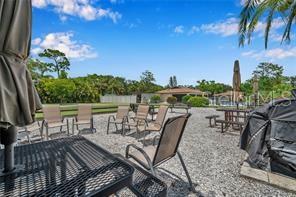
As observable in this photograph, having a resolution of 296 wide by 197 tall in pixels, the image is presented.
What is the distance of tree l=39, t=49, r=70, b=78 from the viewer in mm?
41375

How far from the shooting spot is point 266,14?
246 inches

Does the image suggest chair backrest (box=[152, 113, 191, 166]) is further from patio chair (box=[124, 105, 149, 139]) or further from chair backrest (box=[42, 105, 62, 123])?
chair backrest (box=[42, 105, 62, 123])

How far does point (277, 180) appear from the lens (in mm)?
2732

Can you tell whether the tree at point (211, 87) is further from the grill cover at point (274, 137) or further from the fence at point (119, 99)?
the grill cover at point (274, 137)

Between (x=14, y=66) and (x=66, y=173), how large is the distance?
788 millimetres

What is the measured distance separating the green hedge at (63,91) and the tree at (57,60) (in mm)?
13722

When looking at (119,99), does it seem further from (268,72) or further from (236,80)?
(268,72)

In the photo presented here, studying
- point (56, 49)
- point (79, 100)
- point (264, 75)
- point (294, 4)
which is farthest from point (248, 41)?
point (56, 49)

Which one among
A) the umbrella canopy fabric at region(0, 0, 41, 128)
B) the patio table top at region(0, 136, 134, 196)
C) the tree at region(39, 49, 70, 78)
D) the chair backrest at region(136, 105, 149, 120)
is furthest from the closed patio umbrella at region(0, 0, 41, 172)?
the tree at region(39, 49, 70, 78)

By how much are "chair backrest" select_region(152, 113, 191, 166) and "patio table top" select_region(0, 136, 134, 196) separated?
0.78 metres

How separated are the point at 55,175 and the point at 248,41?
7510 millimetres

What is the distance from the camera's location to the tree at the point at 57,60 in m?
41.4

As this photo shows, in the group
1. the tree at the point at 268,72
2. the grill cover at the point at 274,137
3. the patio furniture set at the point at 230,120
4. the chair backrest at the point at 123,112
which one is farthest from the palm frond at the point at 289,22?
the tree at the point at 268,72

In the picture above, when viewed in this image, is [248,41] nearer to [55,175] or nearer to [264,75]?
[55,175]
